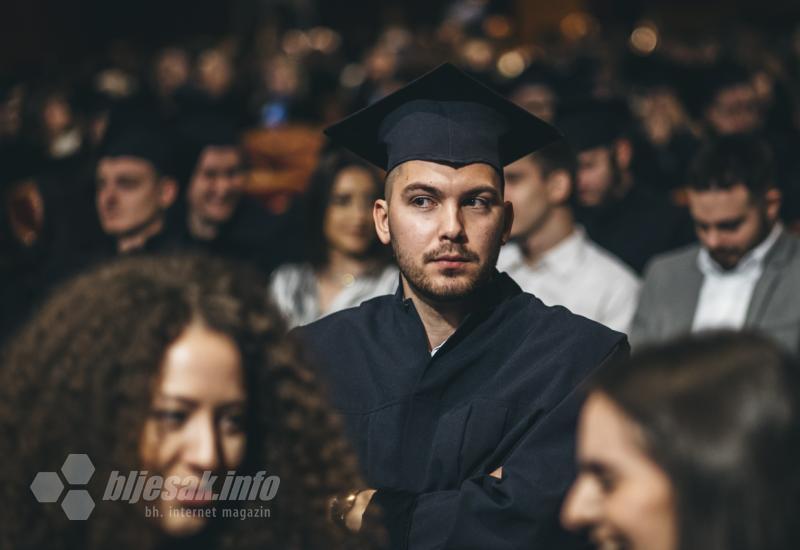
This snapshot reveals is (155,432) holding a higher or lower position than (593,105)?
lower

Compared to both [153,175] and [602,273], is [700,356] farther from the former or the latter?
[153,175]

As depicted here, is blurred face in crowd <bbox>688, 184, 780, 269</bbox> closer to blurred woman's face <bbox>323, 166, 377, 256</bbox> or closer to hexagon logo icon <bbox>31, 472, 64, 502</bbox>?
blurred woman's face <bbox>323, 166, 377, 256</bbox>

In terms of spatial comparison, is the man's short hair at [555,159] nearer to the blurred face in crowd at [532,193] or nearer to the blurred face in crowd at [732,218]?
the blurred face in crowd at [532,193]

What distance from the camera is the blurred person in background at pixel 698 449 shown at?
1.67m

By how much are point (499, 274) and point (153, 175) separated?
2962 mm

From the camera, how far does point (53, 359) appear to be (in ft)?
6.79

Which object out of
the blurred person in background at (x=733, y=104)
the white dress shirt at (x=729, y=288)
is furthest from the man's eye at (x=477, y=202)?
the blurred person in background at (x=733, y=104)

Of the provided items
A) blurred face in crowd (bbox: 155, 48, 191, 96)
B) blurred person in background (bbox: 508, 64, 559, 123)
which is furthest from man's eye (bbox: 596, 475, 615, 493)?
blurred face in crowd (bbox: 155, 48, 191, 96)

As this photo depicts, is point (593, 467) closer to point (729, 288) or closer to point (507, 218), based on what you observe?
point (507, 218)

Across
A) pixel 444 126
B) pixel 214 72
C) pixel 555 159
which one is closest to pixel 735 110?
pixel 555 159

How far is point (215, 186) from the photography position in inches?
261

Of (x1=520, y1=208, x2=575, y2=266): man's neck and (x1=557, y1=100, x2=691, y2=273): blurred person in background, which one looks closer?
(x1=520, y1=208, x2=575, y2=266): man's neck

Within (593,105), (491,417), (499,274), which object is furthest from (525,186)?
(491,417)

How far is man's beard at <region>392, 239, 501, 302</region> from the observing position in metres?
3.22
